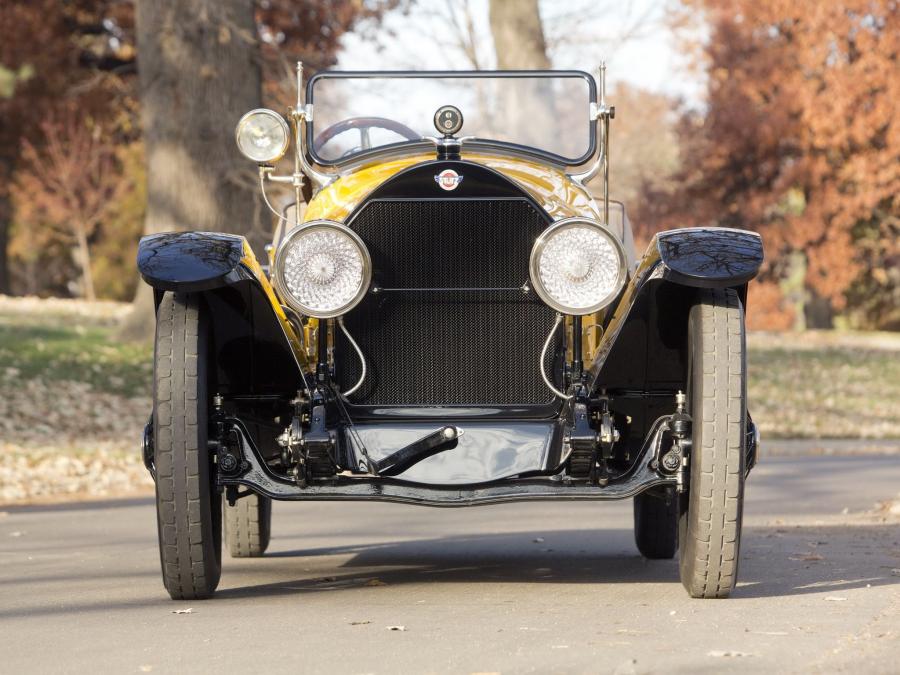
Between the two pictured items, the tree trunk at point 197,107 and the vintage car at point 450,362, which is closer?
the vintage car at point 450,362

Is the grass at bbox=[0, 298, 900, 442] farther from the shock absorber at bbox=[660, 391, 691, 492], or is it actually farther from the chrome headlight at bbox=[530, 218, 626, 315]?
the shock absorber at bbox=[660, 391, 691, 492]

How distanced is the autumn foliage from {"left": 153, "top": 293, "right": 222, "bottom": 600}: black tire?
23390 millimetres

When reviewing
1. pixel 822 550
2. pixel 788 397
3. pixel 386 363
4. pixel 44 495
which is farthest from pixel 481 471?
pixel 788 397

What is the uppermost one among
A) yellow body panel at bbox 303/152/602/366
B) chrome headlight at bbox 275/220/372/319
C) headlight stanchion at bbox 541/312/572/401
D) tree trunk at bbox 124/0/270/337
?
tree trunk at bbox 124/0/270/337

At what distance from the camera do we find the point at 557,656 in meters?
4.48

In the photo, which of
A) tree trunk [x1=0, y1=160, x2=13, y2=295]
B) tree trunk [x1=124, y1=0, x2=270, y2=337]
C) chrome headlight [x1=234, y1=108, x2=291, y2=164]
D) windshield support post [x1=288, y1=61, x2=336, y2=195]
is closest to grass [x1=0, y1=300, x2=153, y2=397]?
tree trunk [x1=124, y1=0, x2=270, y2=337]

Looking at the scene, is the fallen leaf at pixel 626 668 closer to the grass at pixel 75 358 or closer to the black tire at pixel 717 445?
the black tire at pixel 717 445

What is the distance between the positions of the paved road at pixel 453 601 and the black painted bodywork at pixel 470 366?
47 centimetres

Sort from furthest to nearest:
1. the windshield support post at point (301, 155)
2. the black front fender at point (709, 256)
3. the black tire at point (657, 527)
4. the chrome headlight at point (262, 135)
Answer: the black tire at point (657, 527), the windshield support post at point (301, 155), the chrome headlight at point (262, 135), the black front fender at point (709, 256)

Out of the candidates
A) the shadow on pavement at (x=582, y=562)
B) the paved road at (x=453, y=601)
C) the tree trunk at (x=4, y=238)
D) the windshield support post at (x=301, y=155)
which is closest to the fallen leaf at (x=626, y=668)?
the paved road at (x=453, y=601)

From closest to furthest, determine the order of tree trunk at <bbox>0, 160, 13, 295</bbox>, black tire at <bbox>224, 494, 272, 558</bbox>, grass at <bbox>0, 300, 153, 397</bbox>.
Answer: black tire at <bbox>224, 494, 272, 558</bbox> → grass at <bbox>0, 300, 153, 397</bbox> → tree trunk at <bbox>0, 160, 13, 295</bbox>

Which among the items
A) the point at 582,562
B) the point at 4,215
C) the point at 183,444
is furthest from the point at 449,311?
the point at 4,215

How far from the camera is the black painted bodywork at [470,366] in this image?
5.63 metres

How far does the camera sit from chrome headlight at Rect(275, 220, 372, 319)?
570 cm
